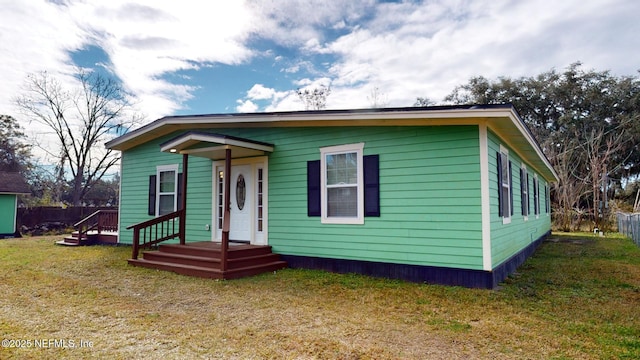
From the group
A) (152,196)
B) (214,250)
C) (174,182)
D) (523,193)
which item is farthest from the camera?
(152,196)

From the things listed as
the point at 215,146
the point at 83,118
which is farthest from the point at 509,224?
the point at 83,118

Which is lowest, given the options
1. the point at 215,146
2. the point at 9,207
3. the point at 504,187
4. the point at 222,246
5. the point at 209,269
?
the point at 209,269

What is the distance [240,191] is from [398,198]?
145 inches

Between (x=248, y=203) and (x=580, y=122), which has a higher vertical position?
(x=580, y=122)

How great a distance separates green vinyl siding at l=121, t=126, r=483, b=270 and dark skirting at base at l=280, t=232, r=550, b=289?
0.32ft

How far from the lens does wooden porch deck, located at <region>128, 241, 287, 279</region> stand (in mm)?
6486

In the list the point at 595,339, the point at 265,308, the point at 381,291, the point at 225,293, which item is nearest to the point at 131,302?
the point at 225,293

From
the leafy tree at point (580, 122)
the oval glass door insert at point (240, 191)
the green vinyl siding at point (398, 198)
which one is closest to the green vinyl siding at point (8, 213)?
the oval glass door insert at point (240, 191)

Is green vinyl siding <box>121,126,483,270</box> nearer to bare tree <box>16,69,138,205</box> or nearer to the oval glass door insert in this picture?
the oval glass door insert

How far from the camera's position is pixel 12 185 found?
618 inches

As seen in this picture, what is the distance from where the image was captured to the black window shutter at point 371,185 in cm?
641

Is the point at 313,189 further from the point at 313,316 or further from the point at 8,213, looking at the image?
the point at 8,213

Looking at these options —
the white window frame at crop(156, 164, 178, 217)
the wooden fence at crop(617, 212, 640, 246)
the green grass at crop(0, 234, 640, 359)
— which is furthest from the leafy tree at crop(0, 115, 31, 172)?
the wooden fence at crop(617, 212, 640, 246)

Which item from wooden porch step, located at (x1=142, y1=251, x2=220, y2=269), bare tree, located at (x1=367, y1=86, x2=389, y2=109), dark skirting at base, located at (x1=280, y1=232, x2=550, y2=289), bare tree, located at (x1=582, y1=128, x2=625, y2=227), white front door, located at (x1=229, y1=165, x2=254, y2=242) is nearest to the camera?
dark skirting at base, located at (x1=280, y1=232, x2=550, y2=289)
